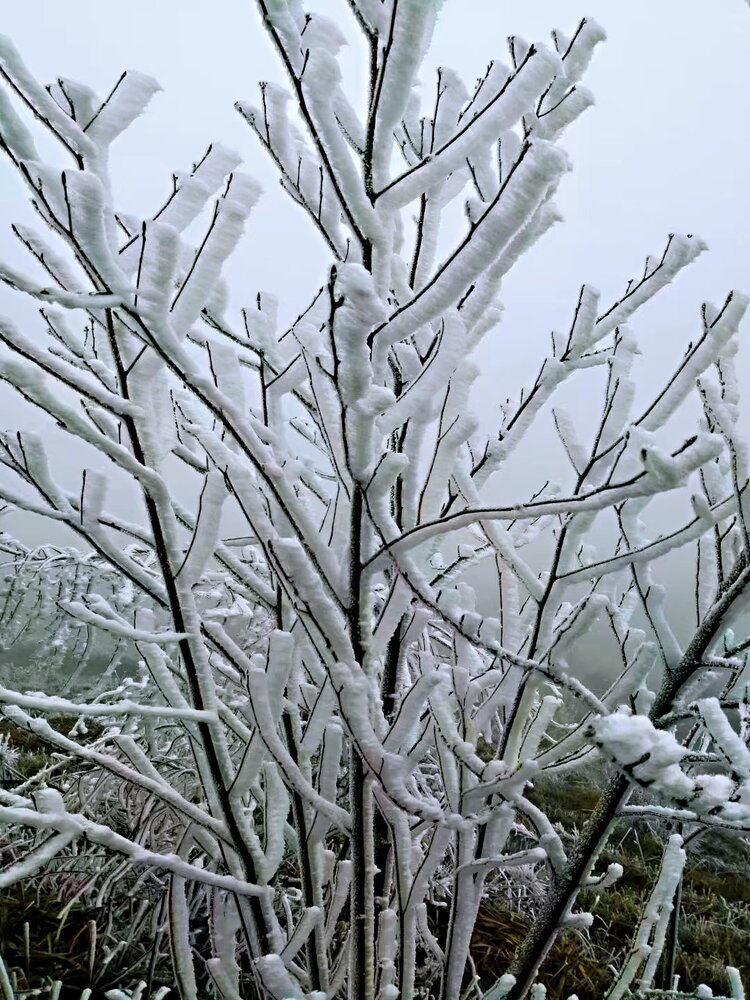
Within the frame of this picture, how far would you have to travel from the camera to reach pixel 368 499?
741 mm

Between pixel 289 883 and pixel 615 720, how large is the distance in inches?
132

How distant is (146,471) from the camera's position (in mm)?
804

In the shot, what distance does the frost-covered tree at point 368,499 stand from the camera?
26.2 inches

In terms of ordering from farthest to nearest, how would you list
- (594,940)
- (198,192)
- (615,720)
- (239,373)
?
(594,940) → (239,373) → (198,192) → (615,720)

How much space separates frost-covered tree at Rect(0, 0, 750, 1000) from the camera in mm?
665

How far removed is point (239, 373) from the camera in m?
0.85

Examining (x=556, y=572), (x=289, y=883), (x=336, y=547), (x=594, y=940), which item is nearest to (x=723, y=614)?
(x=556, y=572)

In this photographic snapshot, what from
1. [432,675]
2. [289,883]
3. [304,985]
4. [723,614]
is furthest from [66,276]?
[289,883]

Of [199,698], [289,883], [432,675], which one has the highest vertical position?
[432,675]

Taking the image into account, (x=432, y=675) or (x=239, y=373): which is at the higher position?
(x=239, y=373)

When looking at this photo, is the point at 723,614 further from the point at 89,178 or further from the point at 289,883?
the point at 289,883

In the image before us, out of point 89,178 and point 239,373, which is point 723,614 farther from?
point 89,178

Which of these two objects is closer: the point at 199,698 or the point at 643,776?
the point at 643,776

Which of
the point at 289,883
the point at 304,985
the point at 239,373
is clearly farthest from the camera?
the point at 289,883
